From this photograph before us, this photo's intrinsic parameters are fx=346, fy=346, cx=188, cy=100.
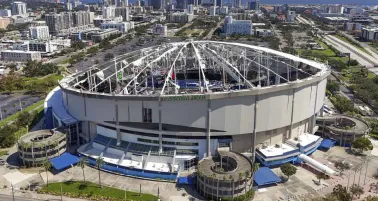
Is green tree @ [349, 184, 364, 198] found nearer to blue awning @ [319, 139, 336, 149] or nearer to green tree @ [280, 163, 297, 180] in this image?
green tree @ [280, 163, 297, 180]

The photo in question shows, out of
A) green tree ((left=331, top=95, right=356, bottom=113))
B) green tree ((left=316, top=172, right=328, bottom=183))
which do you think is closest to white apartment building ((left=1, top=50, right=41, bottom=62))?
green tree ((left=331, top=95, right=356, bottom=113))

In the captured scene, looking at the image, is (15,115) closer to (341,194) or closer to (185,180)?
(185,180)

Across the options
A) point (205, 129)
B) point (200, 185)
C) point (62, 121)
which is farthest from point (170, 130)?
point (62, 121)

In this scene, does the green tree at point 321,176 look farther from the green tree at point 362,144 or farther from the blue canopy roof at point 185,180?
the blue canopy roof at point 185,180

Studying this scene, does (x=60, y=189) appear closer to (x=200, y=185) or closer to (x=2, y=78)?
(x=200, y=185)

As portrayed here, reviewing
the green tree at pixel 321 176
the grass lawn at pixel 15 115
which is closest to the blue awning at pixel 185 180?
the green tree at pixel 321 176

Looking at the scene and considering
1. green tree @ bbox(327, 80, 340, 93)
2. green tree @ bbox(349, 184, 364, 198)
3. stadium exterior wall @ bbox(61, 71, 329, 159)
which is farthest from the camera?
green tree @ bbox(327, 80, 340, 93)
